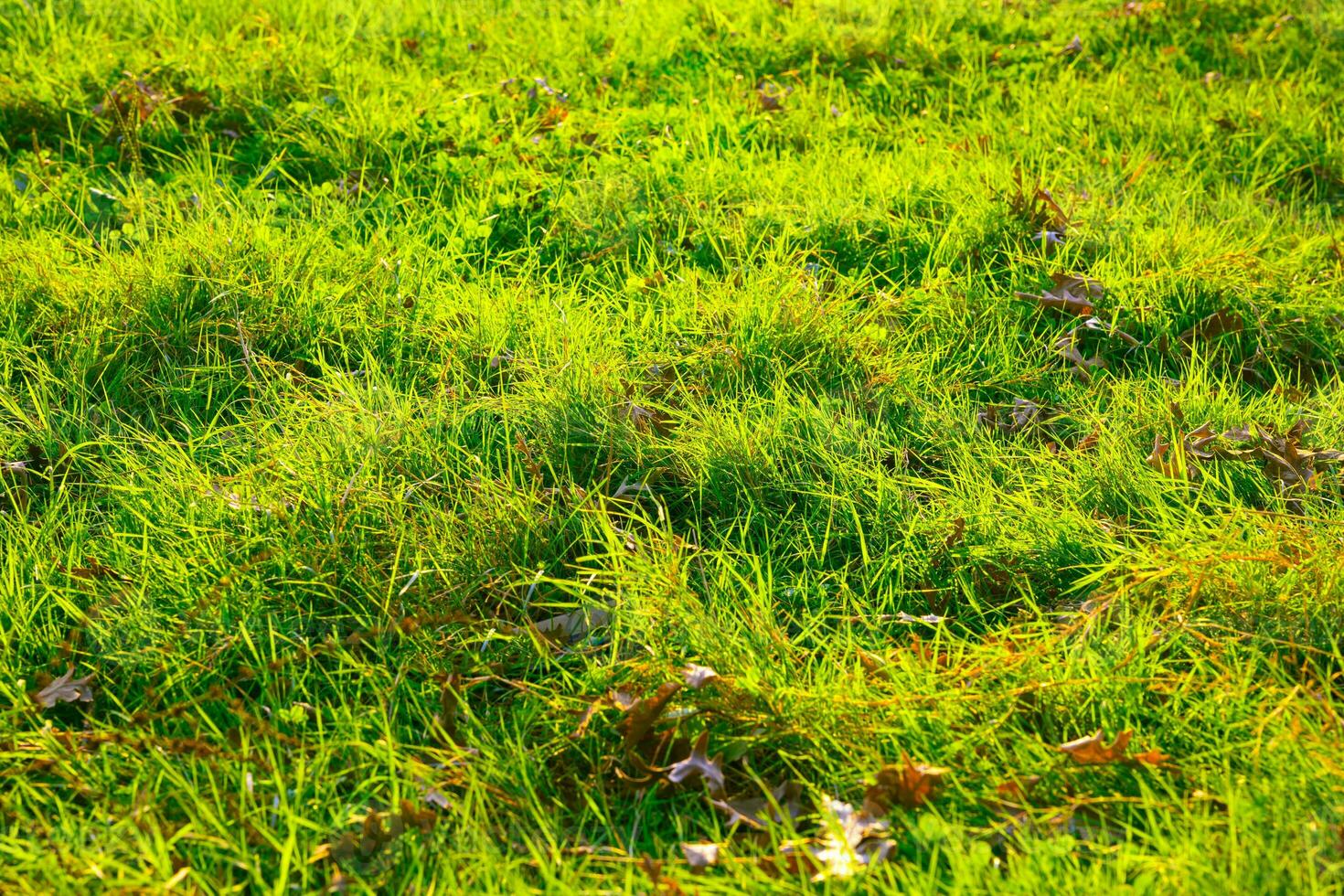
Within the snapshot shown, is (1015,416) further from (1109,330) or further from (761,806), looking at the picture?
(761,806)

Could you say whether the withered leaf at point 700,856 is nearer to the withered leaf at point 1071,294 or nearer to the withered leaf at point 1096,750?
the withered leaf at point 1096,750

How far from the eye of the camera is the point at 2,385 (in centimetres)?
330

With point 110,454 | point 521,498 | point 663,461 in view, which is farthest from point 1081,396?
point 110,454

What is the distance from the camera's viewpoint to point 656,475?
3.07 m

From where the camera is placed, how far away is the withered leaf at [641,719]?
2.31 m

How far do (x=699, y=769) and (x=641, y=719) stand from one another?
0.17m

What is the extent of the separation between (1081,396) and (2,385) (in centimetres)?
340

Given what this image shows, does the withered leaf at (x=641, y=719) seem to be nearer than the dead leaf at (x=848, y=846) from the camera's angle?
No

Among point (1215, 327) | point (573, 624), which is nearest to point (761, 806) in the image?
point (573, 624)

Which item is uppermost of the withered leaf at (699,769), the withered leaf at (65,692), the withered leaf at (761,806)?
the withered leaf at (65,692)

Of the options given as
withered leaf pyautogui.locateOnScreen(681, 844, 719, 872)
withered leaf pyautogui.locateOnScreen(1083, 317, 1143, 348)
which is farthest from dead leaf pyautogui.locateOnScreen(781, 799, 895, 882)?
withered leaf pyautogui.locateOnScreen(1083, 317, 1143, 348)

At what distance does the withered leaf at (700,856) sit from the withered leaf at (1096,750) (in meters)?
0.75

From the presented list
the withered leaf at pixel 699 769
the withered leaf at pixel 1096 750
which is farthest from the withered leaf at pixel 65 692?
the withered leaf at pixel 1096 750

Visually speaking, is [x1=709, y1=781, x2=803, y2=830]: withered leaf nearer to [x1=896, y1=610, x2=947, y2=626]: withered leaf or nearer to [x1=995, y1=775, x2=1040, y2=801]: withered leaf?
[x1=995, y1=775, x2=1040, y2=801]: withered leaf
